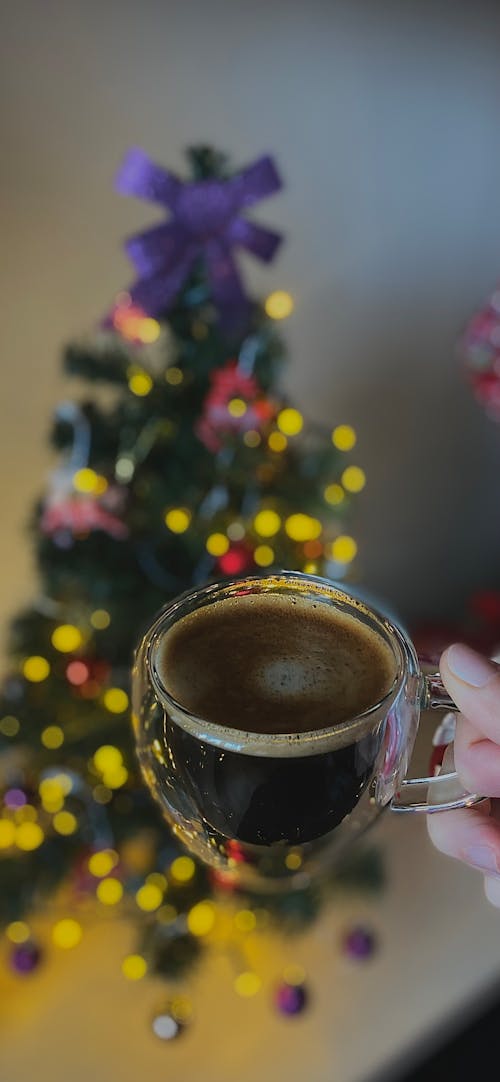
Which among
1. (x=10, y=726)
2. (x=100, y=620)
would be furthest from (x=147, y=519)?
(x=10, y=726)

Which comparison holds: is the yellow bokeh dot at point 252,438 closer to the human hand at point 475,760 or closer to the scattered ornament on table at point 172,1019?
the human hand at point 475,760

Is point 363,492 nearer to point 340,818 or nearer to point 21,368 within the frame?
point 21,368

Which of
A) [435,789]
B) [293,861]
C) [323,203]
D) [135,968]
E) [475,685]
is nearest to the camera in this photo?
[475,685]

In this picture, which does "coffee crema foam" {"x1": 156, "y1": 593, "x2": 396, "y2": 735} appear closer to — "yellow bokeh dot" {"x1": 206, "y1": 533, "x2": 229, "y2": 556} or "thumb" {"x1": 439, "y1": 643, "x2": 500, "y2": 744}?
"thumb" {"x1": 439, "y1": 643, "x2": 500, "y2": 744}

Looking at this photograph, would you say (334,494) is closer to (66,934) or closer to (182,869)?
(182,869)

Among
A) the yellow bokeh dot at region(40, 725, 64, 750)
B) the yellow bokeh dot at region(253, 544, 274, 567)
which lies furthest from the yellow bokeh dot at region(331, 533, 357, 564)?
the yellow bokeh dot at region(40, 725, 64, 750)
